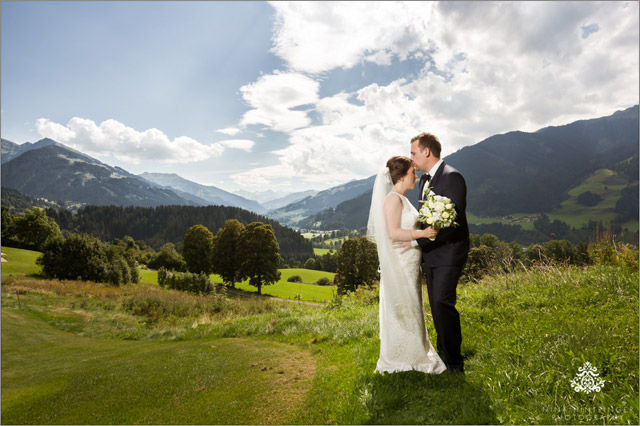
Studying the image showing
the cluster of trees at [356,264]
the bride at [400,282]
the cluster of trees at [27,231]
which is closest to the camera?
the bride at [400,282]

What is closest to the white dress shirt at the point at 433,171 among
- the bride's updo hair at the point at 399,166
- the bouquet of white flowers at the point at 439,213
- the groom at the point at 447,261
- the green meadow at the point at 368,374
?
the groom at the point at 447,261

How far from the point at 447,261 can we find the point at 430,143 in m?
1.91

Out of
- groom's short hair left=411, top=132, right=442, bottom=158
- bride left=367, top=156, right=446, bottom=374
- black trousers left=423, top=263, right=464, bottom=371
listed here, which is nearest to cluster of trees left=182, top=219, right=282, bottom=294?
bride left=367, top=156, right=446, bottom=374

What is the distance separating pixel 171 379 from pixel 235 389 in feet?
5.51

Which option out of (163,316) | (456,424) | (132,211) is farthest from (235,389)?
(132,211)

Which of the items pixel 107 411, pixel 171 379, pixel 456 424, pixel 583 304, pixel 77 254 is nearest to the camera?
pixel 456 424

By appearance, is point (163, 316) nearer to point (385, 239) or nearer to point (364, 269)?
point (385, 239)

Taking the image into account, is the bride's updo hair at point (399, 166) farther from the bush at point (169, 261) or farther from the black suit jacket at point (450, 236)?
the bush at point (169, 261)

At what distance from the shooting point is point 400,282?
16.2 ft

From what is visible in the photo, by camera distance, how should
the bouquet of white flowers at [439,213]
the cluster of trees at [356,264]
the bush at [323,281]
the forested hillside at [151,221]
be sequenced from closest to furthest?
the bouquet of white flowers at [439,213] < the cluster of trees at [356,264] < the bush at [323,281] < the forested hillside at [151,221]

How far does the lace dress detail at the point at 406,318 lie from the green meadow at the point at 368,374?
31 cm

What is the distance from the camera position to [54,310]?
19.5 metres

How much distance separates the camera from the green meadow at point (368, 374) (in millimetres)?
3602

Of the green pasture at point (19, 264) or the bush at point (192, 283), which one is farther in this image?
the green pasture at point (19, 264)
